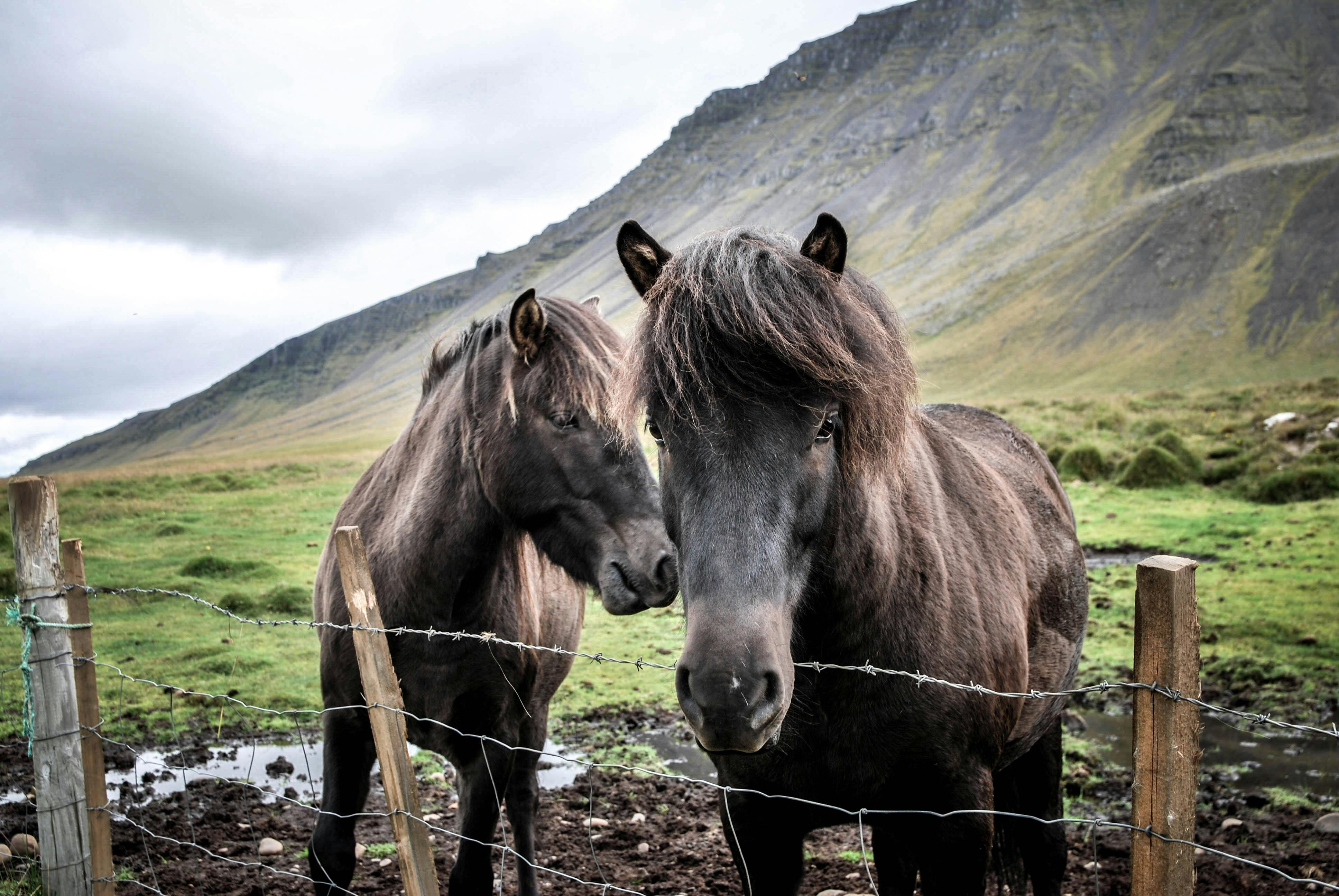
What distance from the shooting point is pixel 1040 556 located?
12.4 feet

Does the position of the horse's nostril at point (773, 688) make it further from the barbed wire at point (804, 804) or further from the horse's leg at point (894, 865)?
the horse's leg at point (894, 865)

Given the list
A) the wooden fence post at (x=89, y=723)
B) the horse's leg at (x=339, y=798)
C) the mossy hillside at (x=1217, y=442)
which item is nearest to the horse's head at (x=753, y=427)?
the horse's leg at (x=339, y=798)

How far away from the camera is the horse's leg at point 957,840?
A: 8.66 feet

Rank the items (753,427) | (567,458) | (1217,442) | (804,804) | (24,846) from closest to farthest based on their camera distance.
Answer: (753,427) < (804,804) < (567,458) < (24,846) < (1217,442)

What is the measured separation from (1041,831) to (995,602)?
6.33 ft

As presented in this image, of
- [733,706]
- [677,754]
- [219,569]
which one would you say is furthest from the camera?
[219,569]

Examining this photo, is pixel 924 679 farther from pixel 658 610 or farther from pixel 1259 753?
pixel 658 610

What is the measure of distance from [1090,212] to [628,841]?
12320cm

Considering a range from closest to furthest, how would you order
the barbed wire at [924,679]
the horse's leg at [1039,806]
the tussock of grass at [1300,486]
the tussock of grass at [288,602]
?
the barbed wire at [924,679]
the horse's leg at [1039,806]
the tussock of grass at [288,602]
the tussock of grass at [1300,486]

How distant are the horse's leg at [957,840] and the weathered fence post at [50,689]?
133 inches

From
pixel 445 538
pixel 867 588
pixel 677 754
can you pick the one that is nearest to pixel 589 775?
pixel 445 538

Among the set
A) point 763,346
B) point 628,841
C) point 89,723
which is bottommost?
point 628,841

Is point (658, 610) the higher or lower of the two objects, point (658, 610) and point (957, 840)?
the lower

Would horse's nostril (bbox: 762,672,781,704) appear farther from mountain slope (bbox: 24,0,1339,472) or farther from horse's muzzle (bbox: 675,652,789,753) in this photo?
mountain slope (bbox: 24,0,1339,472)
